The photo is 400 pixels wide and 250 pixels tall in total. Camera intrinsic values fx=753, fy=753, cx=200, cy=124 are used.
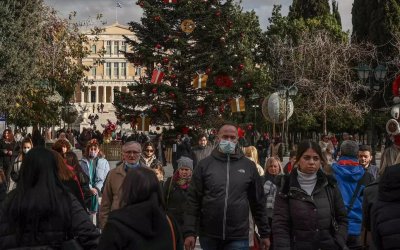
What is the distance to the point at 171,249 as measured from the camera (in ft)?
13.7

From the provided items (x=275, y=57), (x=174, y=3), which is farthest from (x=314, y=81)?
(x=174, y=3)

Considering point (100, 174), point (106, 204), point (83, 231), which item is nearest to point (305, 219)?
point (83, 231)

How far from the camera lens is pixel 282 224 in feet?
18.2

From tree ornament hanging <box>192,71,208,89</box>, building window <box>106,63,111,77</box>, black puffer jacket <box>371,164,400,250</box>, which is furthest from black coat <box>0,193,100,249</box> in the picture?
building window <box>106,63,111,77</box>

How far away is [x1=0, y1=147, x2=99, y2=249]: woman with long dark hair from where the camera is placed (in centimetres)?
437

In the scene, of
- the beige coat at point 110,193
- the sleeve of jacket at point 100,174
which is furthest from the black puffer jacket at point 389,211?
the sleeve of jacket at point 100,174

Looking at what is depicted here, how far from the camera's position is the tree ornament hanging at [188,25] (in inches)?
1065

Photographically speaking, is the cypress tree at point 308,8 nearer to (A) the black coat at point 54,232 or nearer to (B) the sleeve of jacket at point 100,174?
(B) the sleeve of jacket at point 100,174

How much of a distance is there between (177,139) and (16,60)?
7.01m

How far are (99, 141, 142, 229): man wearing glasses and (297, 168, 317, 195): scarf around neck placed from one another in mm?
1659

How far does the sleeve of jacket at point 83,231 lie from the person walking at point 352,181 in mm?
3364

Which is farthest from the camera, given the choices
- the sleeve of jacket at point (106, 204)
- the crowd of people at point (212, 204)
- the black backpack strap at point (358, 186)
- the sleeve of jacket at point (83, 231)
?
the black backpack strap at point (358, 186)

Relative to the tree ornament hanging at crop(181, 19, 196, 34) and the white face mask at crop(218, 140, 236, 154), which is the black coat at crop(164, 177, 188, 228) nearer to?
the white face mask at crop(218, 140, 236, 154)

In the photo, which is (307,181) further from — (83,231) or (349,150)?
(83,231)
